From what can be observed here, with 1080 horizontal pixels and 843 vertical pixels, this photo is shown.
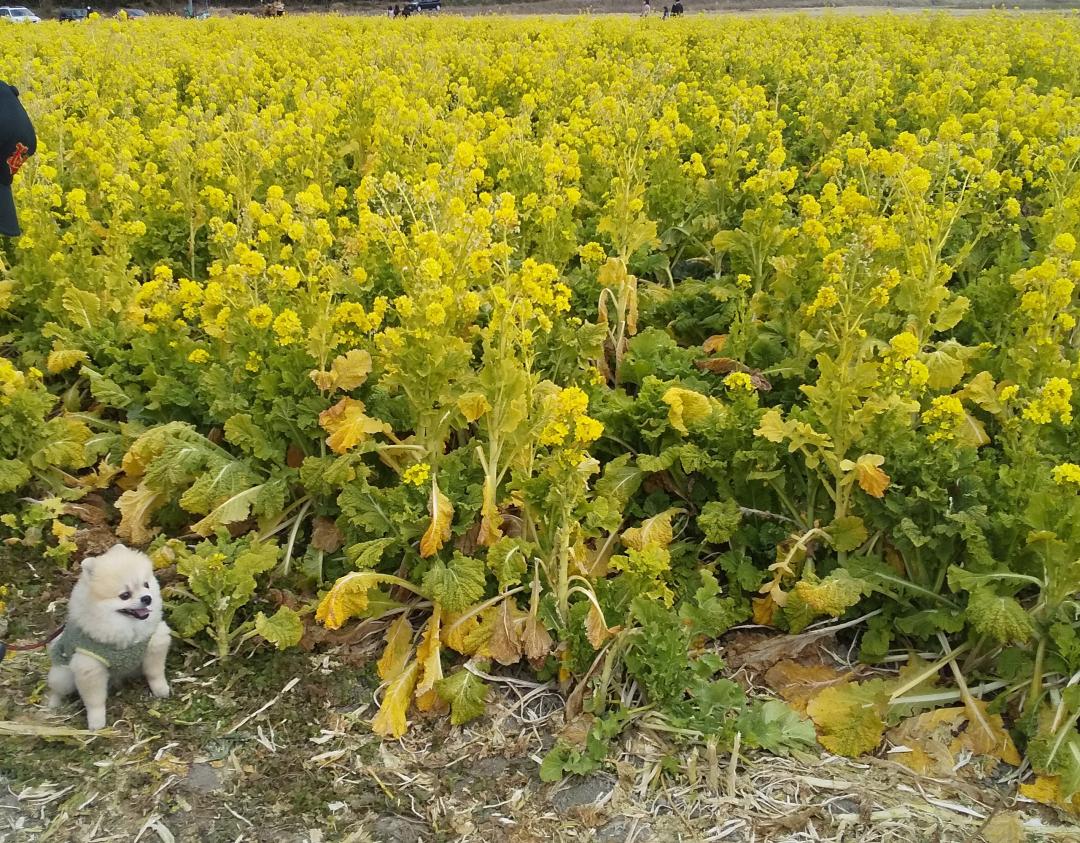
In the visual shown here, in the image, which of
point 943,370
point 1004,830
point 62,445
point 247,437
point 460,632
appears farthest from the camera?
point 62,445

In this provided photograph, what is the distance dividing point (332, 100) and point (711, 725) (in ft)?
22.6

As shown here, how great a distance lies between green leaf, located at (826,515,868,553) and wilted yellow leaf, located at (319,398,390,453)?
2.01m

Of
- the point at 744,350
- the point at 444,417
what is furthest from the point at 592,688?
the point at 744,350

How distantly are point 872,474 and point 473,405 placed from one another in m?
1.67

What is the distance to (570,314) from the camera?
540 centimetres

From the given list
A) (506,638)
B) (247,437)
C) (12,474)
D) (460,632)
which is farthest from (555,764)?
(12,474)

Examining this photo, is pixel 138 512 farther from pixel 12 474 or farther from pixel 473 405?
pixel 473 405

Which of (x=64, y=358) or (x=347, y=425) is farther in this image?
(x=64, y=358)

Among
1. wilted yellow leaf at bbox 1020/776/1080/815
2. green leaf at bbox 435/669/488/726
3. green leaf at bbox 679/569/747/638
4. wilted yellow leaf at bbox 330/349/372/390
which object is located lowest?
wilted yellow leaf at bbox 1020/776/1080/815

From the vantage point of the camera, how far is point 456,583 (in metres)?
3.62

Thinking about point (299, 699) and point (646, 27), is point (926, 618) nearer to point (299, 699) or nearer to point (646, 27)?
point (299, 699)

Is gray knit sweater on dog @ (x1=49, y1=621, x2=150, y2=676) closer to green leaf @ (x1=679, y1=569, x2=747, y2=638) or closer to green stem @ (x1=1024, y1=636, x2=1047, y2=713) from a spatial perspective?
green leaf @ (x1=679, y1=569, x2=747, y2=638)

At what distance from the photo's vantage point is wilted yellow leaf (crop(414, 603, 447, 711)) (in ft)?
11.6

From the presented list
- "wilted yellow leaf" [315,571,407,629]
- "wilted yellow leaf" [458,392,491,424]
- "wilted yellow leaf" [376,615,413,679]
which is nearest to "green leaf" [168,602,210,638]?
"wilted yellow leaf" [315,571,407,629]
